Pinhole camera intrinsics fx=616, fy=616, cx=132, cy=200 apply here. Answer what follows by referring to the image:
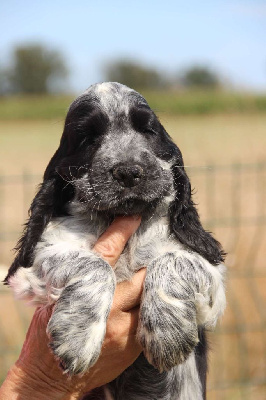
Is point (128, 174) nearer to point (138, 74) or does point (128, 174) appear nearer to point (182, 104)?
point (182, 104)

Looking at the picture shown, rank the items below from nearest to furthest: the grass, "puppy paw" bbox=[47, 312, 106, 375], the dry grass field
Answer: "puppy paw" bbox=[47, 312, 106, 375]
the dry grass field
the grass

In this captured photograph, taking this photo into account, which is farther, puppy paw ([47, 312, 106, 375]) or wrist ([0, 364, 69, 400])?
wrist ([0, 364, 69, 400])

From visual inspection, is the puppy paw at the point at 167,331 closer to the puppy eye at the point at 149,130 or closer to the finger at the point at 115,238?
the finger at the point at 115,238

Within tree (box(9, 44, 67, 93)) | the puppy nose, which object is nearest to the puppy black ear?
the puppy nose

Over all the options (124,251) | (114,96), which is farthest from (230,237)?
(114,96)

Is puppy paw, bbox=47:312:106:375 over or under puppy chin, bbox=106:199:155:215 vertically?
under

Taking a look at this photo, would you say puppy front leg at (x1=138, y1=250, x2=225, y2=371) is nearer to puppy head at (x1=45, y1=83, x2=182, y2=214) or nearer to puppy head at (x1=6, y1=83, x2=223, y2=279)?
puppy head at (x1=6, y1=83, x2=223, y2=279)

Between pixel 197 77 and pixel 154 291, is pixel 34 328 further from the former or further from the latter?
pixel 197 77
